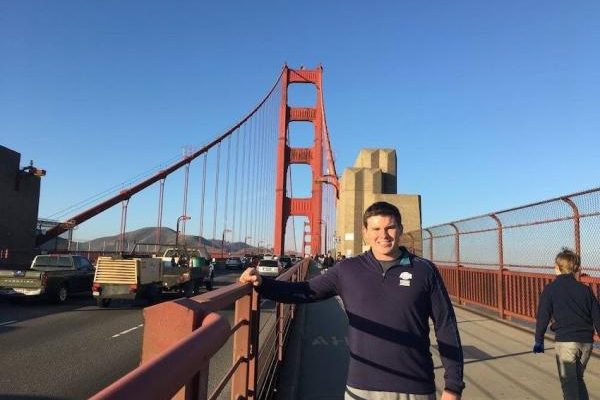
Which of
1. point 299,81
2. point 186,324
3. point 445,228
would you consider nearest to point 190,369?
point 186,324

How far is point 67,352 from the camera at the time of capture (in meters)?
8.97

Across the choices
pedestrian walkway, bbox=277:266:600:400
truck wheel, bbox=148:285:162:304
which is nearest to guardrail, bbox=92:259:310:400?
pedestrian walkway, bbox=277:266:600:400

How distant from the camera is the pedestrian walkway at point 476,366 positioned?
6.01 metres

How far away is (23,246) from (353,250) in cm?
2632

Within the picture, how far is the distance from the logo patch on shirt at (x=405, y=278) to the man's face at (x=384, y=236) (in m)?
0.14

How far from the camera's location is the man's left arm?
2.77 metres

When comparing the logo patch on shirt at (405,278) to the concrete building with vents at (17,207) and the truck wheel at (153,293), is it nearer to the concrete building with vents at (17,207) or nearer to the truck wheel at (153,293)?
the truck wheel at (153,293)

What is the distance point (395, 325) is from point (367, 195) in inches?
1973

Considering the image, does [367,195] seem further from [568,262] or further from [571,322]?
[571,322]

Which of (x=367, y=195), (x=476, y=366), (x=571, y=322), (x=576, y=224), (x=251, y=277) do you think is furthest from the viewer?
(x=367, y=195)

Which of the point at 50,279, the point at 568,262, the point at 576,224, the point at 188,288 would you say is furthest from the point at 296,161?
the point at 568,262

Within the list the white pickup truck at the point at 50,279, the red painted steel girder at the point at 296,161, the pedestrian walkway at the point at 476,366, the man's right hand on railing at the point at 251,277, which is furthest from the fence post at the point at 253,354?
the red painted steel girder at the point at 296,161

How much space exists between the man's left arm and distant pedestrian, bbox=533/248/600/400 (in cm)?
227

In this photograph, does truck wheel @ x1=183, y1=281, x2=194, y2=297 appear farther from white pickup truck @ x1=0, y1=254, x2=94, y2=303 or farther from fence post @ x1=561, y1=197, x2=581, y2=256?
fence post @ x1=561, y1=197, x2=581, y2=256
